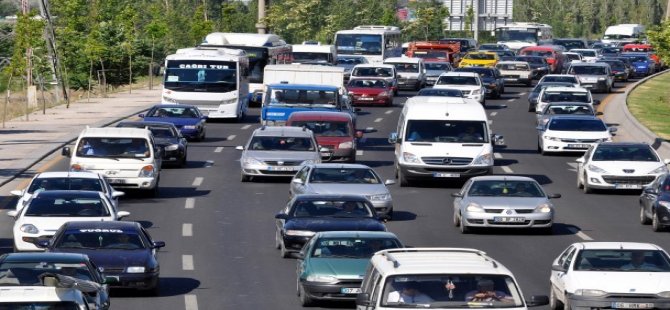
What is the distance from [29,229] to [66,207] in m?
1.27

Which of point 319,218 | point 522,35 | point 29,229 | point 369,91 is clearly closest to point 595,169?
point 319,218

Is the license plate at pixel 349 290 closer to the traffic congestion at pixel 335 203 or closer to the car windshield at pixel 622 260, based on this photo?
the traffic congestion at pixel 335 203

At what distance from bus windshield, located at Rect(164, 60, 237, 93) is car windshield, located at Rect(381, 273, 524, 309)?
142 feet

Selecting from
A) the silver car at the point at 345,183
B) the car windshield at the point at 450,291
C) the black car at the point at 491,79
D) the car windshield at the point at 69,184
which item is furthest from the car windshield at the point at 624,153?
the black car at the point at 491,79

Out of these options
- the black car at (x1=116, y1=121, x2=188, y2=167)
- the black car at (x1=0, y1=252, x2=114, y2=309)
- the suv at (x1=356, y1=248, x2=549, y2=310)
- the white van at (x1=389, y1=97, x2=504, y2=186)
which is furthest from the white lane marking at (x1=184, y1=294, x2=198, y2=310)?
the black car at (x1=116, y1=121, x2=188, y2=167)

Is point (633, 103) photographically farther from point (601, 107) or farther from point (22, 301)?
point (22, 301)

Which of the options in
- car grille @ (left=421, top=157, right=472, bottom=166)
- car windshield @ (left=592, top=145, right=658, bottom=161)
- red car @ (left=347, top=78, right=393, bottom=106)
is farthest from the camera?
red car @ (left=347, top=78, right=393, bottom=106)

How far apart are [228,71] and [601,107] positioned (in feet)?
61.4

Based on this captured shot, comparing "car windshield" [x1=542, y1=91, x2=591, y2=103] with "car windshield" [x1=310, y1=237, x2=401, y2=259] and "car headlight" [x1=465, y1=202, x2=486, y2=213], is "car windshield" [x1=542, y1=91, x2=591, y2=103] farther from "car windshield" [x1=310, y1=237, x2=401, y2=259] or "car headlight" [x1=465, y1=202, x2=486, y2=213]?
"car windshield" [x1=310, y1=237, x2=401, y2=259]

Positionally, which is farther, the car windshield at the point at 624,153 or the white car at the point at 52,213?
the car windshield at the point at 624,153

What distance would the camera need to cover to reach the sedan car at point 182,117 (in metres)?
50.7

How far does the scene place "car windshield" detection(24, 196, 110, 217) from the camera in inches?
1077

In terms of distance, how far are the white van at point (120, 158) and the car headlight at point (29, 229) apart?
10.2 m

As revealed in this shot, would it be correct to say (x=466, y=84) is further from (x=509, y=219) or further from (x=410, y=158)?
(x=509, y=219)
